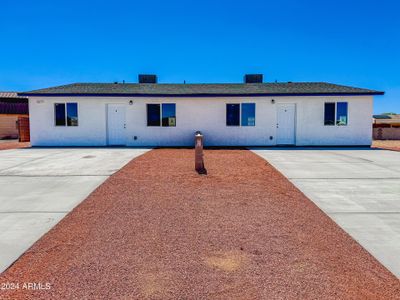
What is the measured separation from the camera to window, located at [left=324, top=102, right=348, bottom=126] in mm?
16172

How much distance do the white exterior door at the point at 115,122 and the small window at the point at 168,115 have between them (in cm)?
227

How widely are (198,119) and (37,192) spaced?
1100 cm

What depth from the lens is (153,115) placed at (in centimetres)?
1652

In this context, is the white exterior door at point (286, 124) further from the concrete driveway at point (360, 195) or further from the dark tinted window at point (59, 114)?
the dark tinted window at point (59, 114)

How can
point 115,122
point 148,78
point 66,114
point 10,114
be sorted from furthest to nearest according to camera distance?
1. point 10,114
2. point 148,78
3. point 115,122
4. point 66,114

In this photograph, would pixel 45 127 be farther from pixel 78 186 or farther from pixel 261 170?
pixel 261 170

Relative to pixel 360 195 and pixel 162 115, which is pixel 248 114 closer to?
pixel 162 115

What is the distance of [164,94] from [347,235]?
43.5ft

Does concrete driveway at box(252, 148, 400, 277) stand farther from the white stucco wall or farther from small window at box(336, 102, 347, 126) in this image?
small window at box(336, 102, 347, 126)

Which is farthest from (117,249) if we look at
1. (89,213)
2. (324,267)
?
(324,267)

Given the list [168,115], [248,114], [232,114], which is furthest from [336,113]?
[168,115]

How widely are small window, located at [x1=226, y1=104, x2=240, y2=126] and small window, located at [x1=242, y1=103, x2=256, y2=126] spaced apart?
336 millimetres

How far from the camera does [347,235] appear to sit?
409 centimetres

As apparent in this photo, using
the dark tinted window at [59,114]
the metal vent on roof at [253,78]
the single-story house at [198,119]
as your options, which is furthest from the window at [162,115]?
the metal vent on roof at [253,78]
